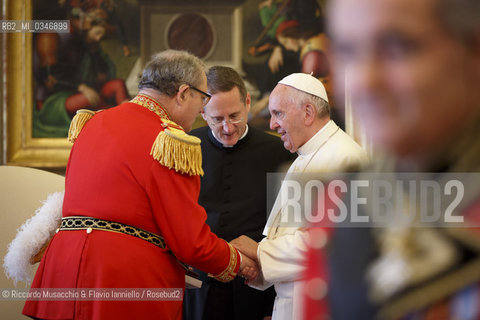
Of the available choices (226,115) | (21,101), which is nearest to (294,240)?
(226,115)

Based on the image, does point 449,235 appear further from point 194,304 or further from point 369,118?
point 194,304

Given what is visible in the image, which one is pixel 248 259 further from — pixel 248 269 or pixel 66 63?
pixel 66 63

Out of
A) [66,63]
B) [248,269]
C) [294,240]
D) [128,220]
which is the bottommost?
[248,269]

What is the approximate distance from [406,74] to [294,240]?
221cm

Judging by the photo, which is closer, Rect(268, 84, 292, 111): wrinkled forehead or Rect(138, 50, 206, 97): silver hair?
Rect(138, 50, 206, 97): silver hair

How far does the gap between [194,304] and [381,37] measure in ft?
11.1

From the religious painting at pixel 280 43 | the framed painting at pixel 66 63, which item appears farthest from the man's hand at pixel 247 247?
the framed painting at pixel 66 63

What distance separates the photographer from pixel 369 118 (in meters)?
0.64

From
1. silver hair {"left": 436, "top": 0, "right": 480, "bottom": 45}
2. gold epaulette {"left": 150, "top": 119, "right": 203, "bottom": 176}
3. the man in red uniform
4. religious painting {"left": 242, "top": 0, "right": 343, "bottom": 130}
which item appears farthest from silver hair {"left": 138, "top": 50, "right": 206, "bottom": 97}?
religious painting {"left": 242, "top": 0, "right": 343, "bottom": 130}

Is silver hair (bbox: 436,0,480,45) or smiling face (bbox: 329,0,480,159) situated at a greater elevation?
silver hair (bbox: 436,0,480,45)

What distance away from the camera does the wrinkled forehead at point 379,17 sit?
1.98ft

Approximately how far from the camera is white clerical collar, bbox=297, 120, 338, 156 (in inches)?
123

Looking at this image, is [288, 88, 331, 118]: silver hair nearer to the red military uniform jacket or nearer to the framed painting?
the red military uniform jacket

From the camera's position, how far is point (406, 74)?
2.02 ft
